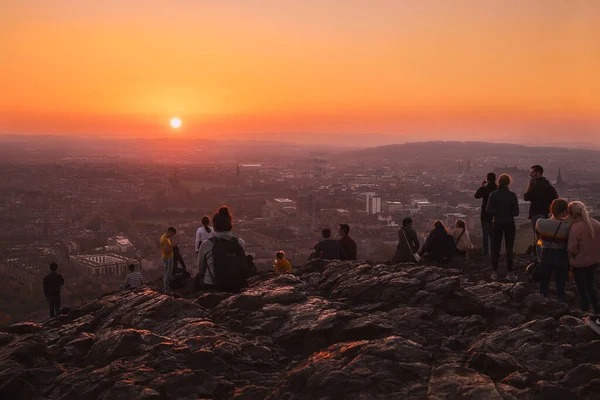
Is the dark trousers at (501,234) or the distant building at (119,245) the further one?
the distant building at (119,245)

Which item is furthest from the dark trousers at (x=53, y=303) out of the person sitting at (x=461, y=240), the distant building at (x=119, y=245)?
the distant building at (x=119, y=245)

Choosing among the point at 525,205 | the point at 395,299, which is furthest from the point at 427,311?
the point at 525,205

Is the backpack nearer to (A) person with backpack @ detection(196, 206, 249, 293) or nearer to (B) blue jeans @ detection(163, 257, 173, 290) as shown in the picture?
(A) person with backpack @ detection(196, 206, 249, 293)

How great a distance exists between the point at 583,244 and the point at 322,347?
4965 millimetres

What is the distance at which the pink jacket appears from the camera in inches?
367

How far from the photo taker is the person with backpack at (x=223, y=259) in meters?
10.2

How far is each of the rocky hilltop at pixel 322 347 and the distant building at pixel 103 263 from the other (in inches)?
2044

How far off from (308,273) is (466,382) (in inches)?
258

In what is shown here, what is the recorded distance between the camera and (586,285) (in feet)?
31.7

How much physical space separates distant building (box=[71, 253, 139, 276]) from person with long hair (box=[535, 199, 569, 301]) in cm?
Result: 5376

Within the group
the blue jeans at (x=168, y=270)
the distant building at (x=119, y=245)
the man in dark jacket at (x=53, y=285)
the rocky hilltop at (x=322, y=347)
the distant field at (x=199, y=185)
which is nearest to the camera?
the rocky hilltop at (x=322, y=347)

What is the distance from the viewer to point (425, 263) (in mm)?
13539

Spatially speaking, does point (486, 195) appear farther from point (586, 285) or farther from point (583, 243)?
point (583, 243)

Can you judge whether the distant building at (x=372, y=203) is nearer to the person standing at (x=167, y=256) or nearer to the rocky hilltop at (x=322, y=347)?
the person standing at (x=167, y=256)
